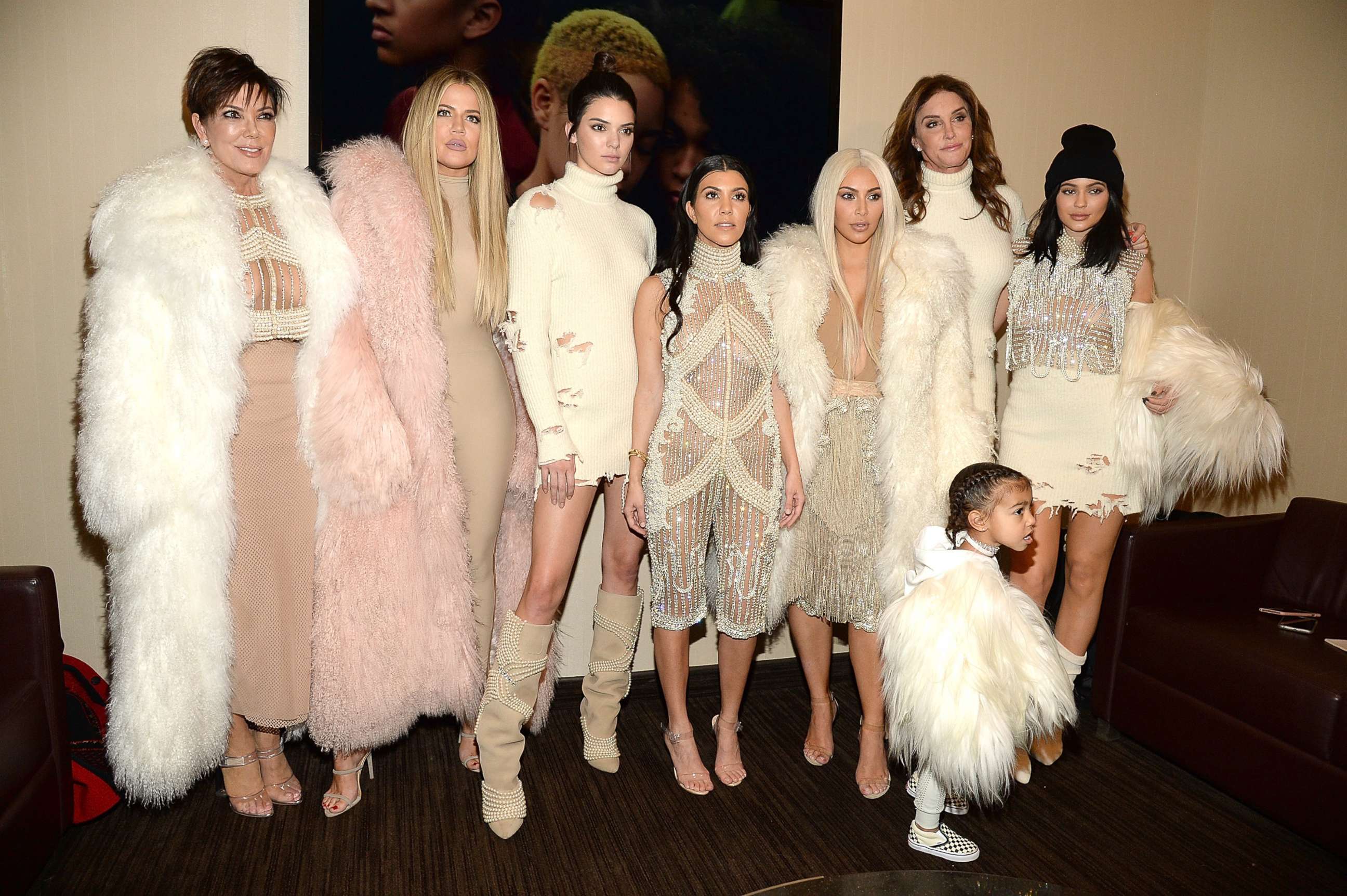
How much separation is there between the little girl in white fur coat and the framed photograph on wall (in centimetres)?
156

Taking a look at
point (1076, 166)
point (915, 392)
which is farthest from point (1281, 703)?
point (1076, 166)

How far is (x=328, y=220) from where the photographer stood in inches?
92.0

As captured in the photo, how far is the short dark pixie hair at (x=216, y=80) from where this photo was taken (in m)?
2.21

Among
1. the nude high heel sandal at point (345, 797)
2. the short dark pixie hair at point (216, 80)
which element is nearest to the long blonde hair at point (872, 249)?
the short dark pixie hair at point (216, 80)

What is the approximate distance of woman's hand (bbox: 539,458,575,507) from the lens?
237 cm

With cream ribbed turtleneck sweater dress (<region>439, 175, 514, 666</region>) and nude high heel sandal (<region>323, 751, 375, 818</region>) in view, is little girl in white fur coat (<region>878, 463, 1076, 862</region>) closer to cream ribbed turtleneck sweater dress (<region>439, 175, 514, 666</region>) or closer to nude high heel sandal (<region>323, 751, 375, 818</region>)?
cream ribbed turtleneck sweater dress (<region>439, 175, 514, 666</region>)

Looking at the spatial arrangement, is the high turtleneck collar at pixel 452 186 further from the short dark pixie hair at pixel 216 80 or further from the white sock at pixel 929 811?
the white sock at pixel 929 811

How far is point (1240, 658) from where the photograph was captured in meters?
2.52

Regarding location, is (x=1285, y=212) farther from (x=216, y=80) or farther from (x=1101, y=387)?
(x=216, y=80)

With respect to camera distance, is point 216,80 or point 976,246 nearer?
point 216,80

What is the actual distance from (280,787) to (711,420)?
5.12 feet

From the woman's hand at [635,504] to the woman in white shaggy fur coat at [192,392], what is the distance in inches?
31.4

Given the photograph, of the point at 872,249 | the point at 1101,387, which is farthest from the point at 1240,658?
the point at 872,249

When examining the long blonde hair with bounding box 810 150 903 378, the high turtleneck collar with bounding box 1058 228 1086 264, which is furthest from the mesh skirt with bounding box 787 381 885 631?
the high turtleneck collar with bounding box 1058 228 1086 264
